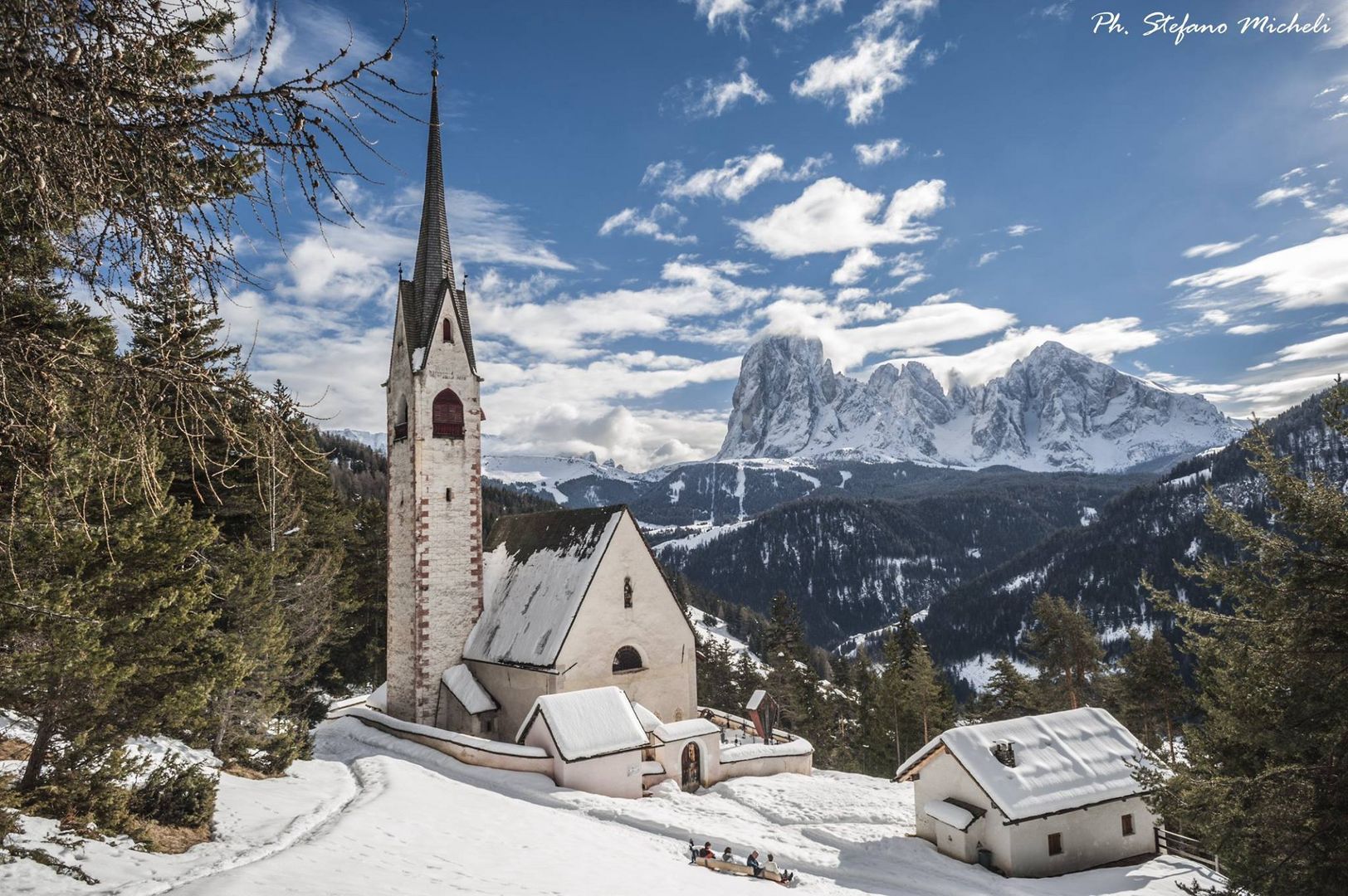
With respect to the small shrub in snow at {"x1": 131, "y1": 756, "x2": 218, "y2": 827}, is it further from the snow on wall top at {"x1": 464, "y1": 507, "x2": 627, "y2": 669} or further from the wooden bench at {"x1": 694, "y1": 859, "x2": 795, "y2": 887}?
the snow on wall top at {"x1": 464, "y1": 507, "x2": 627, "y2": 669}

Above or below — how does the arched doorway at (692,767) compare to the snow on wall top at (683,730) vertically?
below

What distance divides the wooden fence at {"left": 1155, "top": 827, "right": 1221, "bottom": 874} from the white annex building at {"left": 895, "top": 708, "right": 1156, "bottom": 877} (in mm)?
673

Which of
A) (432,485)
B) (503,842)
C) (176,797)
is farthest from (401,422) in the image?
(176,797)

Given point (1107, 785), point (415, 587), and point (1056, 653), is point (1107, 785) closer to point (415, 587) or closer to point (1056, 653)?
point (1056, 653)

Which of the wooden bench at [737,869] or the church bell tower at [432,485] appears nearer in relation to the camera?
the wooden bench at [737,869]

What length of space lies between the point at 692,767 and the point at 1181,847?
1394 centimetres

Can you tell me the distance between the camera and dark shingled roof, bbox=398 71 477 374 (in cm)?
2645

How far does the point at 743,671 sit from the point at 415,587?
34.3m

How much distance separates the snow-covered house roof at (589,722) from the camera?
1959 cm

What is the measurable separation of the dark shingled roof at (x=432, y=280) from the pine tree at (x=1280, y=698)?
22995 millimetres

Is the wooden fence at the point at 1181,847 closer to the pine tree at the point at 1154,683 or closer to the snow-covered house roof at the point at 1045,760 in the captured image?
the snow-covered house roof at the point at 1045,760

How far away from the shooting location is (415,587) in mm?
25125

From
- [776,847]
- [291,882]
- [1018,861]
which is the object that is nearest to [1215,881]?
[1018,861]

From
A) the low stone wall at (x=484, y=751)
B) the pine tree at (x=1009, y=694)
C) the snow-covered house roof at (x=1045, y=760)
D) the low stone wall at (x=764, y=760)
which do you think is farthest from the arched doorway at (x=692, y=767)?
the pine tree at (x=1009, y=694)
